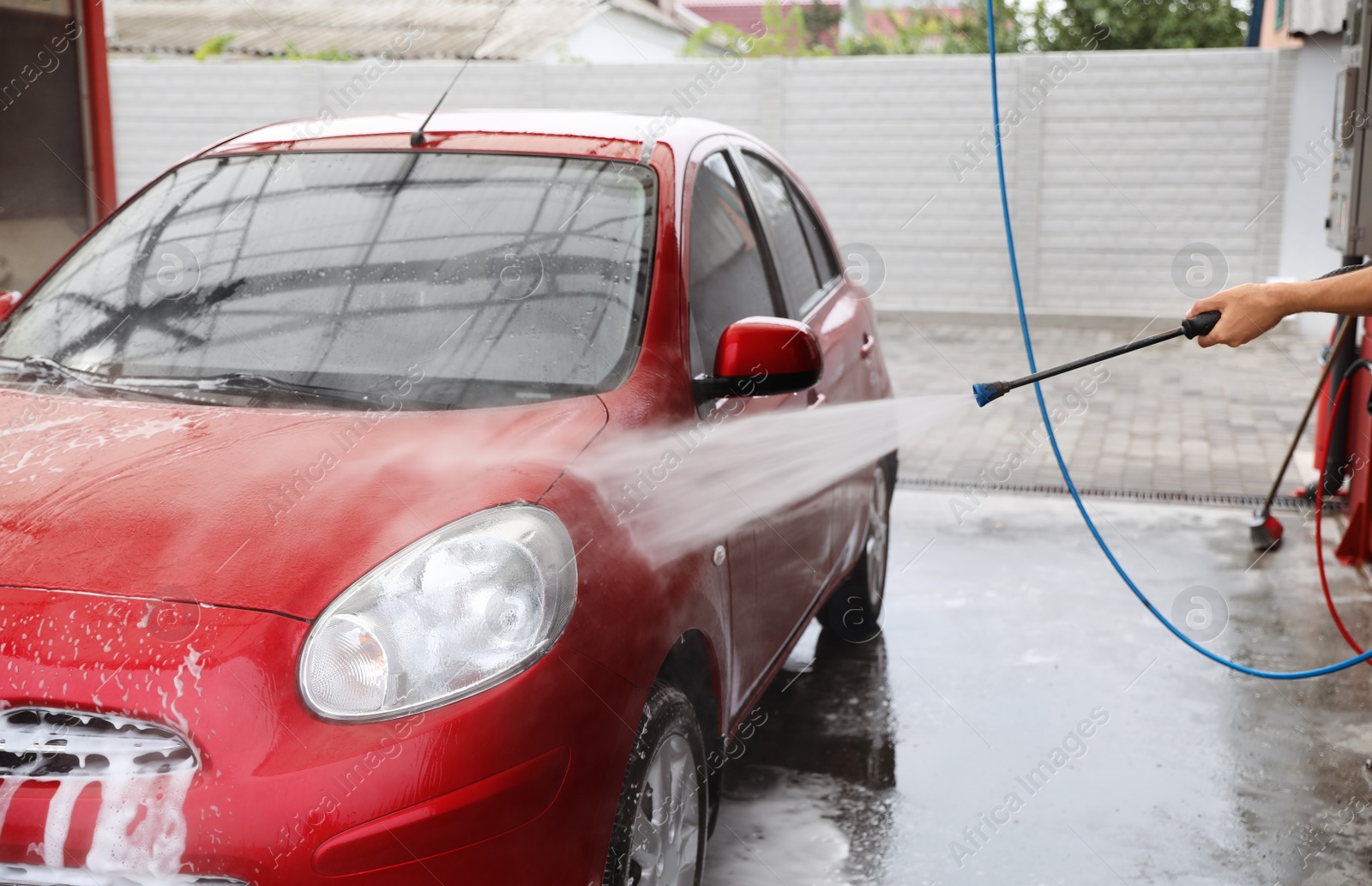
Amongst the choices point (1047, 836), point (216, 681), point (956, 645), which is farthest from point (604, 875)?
point (956, 645)

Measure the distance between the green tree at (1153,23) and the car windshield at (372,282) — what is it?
16867 mm

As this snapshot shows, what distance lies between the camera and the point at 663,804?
247 centimetres

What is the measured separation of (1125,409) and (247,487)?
8.11m

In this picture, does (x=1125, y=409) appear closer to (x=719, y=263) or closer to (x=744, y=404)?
(x=719, y=263)

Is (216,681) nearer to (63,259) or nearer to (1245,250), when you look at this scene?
(63,259)

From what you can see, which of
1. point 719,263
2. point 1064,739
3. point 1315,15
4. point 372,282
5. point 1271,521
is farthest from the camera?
point 1315,15

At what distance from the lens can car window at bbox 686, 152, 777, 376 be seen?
304cm

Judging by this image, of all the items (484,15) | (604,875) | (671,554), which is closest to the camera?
(604,875)

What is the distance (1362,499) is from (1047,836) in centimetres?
302

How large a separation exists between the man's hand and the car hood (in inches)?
54.3

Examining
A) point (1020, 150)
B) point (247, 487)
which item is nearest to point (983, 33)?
point (1020, 150)

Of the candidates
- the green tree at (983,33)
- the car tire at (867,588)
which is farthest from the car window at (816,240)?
the green tree at (983,33)

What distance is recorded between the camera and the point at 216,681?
188cm

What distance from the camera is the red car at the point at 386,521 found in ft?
6.12
